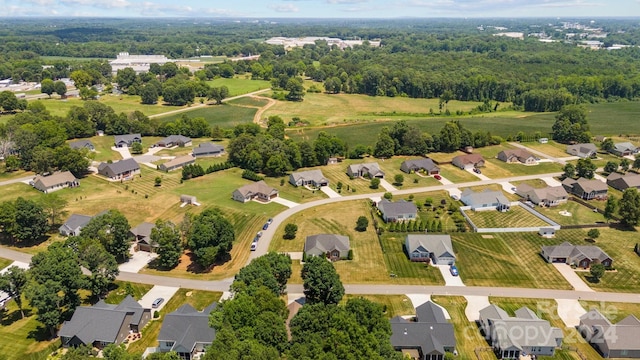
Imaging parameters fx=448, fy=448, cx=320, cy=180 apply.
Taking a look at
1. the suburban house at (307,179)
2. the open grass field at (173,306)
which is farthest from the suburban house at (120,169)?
the open grass field at (173,306)

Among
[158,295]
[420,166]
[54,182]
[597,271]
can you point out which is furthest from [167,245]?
[420,166]

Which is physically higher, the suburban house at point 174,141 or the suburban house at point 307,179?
the suburban house at point 174,141

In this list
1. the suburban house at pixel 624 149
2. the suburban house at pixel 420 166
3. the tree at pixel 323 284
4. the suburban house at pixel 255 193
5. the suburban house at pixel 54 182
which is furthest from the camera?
the suburban house at pixel 624 149

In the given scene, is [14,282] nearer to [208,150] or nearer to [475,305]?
[475,305]

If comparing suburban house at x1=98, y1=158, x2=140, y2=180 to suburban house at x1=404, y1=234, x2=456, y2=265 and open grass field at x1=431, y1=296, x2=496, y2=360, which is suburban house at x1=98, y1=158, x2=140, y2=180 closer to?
suburban house at x1=404, y1=234, x2=456, y2=265

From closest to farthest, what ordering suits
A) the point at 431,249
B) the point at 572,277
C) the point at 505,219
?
the point at 572,277, the point at 431,249, the point at 505,219

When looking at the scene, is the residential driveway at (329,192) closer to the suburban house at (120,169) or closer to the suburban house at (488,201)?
the suburban house at (488,201)

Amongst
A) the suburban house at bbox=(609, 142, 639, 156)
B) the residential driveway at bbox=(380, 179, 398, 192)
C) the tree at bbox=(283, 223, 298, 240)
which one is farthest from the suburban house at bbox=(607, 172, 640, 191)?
the tree at bbox=(283, 223, 298, 240)
